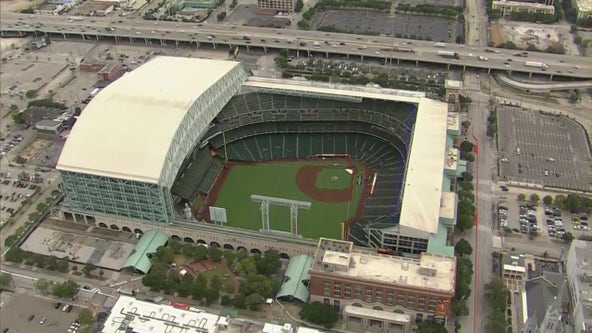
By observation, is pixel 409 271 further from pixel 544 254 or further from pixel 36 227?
pixel 36 227

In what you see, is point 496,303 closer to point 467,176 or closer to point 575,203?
point 575,203

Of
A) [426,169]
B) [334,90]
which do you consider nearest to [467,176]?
[426,169]

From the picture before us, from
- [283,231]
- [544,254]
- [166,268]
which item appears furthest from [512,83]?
[166,268]

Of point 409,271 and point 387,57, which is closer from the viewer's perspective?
point 409,271

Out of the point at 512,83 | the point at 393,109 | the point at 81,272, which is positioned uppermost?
the point at 512,83

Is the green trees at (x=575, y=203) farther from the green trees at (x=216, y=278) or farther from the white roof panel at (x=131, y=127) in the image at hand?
the white roof panel at (x=131, y=127)

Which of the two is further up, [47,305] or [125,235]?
[125,235]

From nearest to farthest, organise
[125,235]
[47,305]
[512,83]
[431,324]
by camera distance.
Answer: [431,324] → [47,305] → [125,235] → [512,83]

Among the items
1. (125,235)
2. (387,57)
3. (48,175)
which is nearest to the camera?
(125,235)
